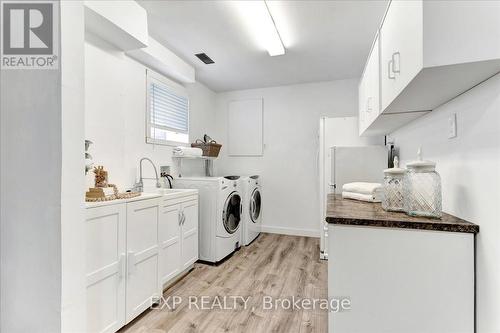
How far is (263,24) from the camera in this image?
2182 millimetres

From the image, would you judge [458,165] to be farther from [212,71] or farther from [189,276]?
[212,71]

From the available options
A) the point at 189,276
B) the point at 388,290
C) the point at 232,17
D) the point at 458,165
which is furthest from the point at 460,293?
the point at 232,17

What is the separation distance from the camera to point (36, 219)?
964 millimetres

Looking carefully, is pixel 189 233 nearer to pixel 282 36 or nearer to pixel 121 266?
pixel 121 266

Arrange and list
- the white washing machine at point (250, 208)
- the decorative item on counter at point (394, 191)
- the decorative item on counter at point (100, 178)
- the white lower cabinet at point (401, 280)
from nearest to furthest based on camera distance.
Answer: the white lower cabinet at point (401, 280) → the decorative item on counter at point (394, 191) → the decorative item on counter at point (100, 178) → the white washing machine at point (250, 208)

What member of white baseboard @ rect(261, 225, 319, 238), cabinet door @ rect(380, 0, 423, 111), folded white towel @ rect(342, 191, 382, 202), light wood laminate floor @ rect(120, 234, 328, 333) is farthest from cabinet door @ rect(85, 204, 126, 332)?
white baseboard @ rect(261, 225, 319, 238)

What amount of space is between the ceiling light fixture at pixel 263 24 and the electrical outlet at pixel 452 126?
1.53m

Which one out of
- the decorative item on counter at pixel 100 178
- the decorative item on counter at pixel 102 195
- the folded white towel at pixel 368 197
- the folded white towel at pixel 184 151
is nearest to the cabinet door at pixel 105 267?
the decorative item on counter at pixel 102 195

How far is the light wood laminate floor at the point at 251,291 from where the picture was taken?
1.70 m

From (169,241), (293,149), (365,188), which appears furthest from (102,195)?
(293,149)

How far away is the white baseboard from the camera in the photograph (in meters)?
3.80

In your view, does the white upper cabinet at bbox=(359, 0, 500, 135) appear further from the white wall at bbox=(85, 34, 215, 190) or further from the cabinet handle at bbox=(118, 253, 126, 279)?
the white wall at bbox=(85, 34, 215, 190)

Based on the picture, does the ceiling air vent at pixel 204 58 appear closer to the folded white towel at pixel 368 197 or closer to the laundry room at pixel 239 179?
the laundry room at pixel 239 179

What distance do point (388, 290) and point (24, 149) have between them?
1.68 meters
